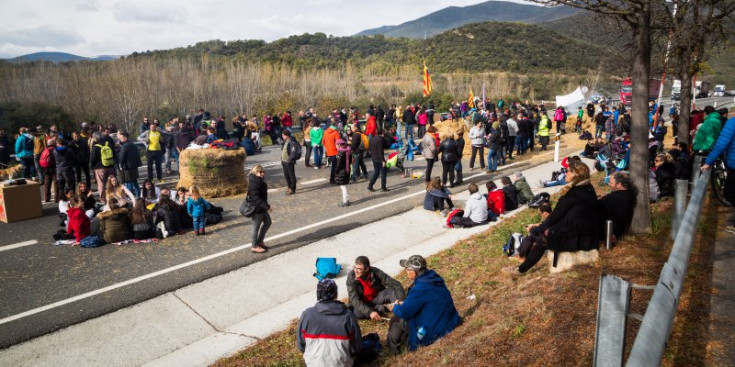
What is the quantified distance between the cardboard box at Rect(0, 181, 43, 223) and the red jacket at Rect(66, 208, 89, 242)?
2718 millimetres

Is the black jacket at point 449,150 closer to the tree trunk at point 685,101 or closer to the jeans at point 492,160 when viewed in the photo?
the jeans at point 492,160

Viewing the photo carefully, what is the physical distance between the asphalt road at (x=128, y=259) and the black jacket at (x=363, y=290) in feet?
9.22

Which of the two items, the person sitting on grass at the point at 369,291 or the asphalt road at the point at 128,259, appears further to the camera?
the asphalt road at the point at 128,259

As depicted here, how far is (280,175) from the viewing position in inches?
659

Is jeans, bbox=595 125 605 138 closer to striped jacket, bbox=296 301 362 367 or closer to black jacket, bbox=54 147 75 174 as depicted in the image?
black jacket, bbox=54 147 75 174

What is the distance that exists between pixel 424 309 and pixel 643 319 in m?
3.18

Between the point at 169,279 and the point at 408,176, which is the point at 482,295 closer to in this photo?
the point at 169,279

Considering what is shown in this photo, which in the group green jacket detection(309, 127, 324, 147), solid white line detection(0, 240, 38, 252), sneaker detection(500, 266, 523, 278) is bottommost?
sneaker detection(500, 266, 523, 278)

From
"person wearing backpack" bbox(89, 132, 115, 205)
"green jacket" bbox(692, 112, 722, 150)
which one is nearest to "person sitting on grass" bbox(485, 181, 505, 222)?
"green jacket" bbox(692, 112, 722, 150)

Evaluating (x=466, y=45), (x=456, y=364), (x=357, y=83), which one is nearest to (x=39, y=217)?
(x=456, y=364)

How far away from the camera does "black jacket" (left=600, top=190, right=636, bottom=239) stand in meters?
7.66

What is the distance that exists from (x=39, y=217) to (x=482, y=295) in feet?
35.0

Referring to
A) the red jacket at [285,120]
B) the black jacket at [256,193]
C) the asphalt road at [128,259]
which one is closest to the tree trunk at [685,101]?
the asphalt road at [128,259]

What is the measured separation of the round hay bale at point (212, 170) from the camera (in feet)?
43.4
